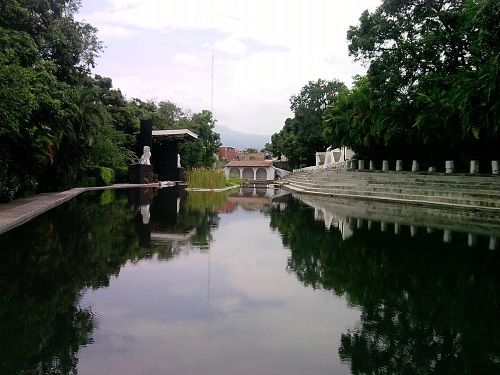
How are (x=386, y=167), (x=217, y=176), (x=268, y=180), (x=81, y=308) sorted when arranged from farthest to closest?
(x=268, y=180)
(x=217, y=176)
(x=386, y=167)
(x=81, y=308)

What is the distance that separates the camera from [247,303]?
5.31m

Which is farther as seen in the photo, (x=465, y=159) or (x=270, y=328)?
(x=465, y=159)

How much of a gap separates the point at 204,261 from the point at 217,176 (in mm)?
26411

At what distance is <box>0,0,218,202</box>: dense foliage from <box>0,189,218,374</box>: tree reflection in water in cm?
348

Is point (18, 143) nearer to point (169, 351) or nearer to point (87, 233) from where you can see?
point (87, 233)

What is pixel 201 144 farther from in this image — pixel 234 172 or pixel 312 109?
pixel 234 172

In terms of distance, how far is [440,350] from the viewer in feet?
12.7

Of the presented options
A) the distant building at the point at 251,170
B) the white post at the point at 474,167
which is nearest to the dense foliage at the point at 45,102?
the white post at the point at 474,167

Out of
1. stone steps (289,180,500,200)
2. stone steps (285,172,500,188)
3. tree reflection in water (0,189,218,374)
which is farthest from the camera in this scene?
stone steps (285,172,500,188)

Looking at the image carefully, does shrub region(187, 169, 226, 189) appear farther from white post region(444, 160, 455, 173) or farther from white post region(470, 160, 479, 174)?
white post region(470, 160, 479, 174)

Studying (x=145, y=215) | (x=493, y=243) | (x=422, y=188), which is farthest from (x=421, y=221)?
(x=145, y=215)

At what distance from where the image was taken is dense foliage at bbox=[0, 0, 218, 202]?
43.5 feet

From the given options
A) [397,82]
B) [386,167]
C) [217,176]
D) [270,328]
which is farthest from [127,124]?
[270,328]

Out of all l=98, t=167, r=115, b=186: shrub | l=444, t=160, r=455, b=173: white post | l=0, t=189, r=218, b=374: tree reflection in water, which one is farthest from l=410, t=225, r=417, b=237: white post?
l=98, t=167, r=115, b=186: shrub
